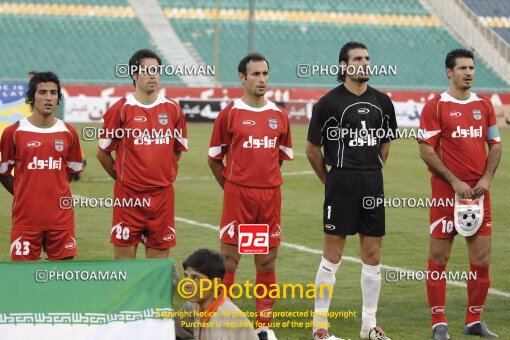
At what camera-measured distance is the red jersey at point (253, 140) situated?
26.6ft

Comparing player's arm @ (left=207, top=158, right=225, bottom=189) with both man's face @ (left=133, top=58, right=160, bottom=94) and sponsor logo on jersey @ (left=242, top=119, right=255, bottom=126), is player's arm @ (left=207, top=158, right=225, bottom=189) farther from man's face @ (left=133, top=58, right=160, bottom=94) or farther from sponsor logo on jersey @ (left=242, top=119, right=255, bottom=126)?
man's face @ (left=133, top=58, right=160, bottom=94)

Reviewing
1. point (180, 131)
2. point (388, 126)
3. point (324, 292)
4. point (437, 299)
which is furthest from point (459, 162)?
point (180, 131)

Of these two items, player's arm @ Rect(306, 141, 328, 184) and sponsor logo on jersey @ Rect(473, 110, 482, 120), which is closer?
player's arm @ Rect(306, 141, 328, 184)

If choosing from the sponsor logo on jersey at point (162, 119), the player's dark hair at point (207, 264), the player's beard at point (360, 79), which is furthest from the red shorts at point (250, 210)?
the player's dark hair at point (207, 264)

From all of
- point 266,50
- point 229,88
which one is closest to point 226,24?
point 266,50

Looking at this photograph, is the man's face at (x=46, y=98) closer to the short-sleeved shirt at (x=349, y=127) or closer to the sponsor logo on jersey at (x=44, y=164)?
the sponsor logo on jersey at (x=44, y=164)

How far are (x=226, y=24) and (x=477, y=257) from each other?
41.1 meters

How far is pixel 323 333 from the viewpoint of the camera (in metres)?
7.95

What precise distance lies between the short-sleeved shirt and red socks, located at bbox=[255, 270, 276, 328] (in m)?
1.02

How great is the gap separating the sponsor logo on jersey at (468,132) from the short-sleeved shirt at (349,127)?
2.03 ft

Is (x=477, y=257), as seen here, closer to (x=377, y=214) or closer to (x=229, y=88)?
(x=377, y=214)

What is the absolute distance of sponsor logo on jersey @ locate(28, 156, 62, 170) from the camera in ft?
25.8

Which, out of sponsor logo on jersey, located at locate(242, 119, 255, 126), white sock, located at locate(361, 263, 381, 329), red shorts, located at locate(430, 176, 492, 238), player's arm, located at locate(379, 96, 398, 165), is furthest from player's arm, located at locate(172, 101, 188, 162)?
red shorts, located at locate(430, 176, 492, 238)

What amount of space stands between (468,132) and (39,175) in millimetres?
3354
